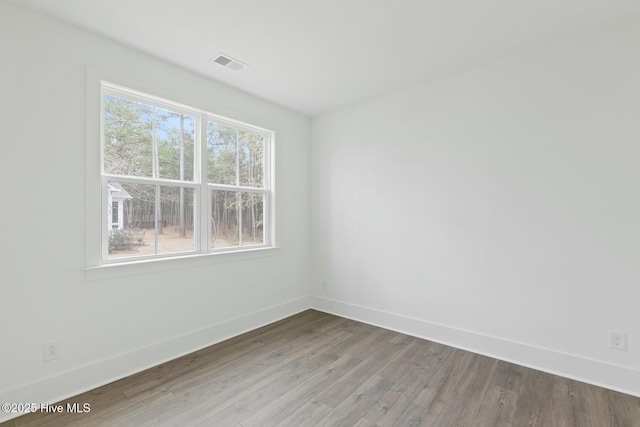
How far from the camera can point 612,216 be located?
7.38ft

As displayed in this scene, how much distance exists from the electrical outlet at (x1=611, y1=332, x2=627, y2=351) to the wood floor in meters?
0.33

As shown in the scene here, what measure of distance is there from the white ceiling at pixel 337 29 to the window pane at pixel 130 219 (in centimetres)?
120

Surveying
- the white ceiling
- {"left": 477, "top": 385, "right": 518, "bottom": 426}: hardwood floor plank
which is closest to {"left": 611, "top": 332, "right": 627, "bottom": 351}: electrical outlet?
{"left": 477, "top": 385, "right": 518, "bottom": 426}: hardwood floor plank

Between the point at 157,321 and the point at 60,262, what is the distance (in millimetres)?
883

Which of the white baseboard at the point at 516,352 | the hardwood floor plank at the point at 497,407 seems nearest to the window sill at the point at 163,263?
the white baseboard at the point at 516,352

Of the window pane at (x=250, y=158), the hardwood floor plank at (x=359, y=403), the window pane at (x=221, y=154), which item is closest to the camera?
the hardwood floor plank at (x=359, y=403)

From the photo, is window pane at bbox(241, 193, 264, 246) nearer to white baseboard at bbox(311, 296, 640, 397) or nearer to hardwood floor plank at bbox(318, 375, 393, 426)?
white baseboard at bbox(311, 296, 640, 397)

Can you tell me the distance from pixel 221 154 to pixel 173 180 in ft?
2.06

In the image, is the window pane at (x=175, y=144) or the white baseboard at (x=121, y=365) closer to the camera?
the white baseboard at (x=121, y=365)

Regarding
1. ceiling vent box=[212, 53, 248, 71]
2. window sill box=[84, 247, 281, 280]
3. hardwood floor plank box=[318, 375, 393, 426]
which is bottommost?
hardwood floor plank box=[318, 375, 393, 426]

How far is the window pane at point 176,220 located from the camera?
9.00ft

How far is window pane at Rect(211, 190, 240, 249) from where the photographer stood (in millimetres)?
3162

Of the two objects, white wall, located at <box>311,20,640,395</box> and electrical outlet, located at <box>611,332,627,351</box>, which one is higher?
white wall, located at <box>311,20,640,395</box>

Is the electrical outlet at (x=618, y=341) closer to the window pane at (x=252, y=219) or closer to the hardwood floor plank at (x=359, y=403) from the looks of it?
the hardwood floor plank at (x=359, y=403)
